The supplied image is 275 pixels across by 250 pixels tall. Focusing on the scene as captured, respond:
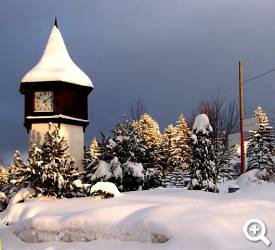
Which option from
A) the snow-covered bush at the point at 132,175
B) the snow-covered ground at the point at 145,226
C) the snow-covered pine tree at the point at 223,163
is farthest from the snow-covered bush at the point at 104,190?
the snow-covered pine tree at the point at 223,163

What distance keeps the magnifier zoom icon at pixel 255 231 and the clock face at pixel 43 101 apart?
56.4 ft

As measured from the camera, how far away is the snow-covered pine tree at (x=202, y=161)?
61.6 feet

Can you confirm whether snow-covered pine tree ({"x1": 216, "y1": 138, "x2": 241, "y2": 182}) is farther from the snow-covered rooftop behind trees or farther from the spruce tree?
the snow-covered rooftop behind trees

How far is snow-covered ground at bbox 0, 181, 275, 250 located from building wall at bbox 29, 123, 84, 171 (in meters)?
11.4

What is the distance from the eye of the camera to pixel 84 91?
26.6 meters

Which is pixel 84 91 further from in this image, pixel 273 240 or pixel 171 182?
pixel 273 240

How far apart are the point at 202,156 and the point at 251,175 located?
2.08 m

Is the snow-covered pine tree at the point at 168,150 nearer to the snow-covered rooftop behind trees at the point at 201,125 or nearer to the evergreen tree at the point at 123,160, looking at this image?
the evergreen tree at the point at 123,160

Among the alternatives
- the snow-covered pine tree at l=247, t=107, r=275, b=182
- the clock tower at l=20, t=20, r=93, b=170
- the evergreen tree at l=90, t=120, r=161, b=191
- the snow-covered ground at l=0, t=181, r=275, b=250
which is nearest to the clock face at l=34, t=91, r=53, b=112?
the clock tower at l=20, t=20, r=93, b=170

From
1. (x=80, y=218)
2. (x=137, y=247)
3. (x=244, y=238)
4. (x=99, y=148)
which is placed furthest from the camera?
(x=99, y=148)

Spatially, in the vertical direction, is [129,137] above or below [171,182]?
above

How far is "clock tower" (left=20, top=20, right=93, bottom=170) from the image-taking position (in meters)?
25.2

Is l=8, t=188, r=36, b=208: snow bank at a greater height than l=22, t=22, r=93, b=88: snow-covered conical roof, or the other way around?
l=22, t=22, r=93, b=88: snow-covered conical roof

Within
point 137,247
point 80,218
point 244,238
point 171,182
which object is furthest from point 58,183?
point 171,182
